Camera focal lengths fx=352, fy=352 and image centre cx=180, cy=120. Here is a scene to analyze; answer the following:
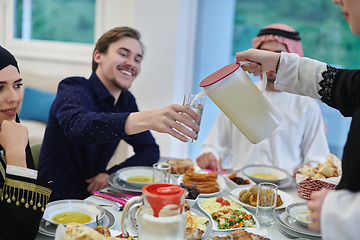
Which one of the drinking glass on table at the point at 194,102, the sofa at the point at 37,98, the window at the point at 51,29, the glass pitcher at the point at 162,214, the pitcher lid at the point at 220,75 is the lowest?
the sofa at the point at 37,98

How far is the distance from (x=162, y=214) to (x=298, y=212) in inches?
24.5

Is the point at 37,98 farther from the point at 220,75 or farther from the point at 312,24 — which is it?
the point at 220,75

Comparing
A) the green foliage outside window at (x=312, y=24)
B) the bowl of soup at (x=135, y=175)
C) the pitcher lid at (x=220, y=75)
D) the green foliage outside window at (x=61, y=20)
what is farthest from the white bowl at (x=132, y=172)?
the green foliage outside window at (x=61, y=20)

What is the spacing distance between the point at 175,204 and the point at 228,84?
0.40 meters

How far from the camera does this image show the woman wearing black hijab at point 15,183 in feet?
3.15

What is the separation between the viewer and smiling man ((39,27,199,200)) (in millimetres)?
1238

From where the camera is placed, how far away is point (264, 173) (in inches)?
68.5

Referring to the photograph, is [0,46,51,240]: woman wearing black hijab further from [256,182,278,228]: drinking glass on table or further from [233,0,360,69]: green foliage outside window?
[233,0,360,69]: green foliage outside window

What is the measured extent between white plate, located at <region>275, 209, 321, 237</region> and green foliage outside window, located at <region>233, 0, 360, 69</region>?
2.48 m

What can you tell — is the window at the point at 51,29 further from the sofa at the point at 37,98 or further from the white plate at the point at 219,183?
the white plate at the point at 219,183

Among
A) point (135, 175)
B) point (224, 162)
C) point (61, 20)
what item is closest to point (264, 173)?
point (224, 162)

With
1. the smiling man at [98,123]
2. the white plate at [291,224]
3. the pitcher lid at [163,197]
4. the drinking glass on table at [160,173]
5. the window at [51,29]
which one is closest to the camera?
the pitcher lid at [163,197]

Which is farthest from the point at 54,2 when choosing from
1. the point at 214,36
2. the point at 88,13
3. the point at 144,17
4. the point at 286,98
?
the point at 286,98

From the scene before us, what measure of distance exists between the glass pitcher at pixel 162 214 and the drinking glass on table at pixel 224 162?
955 mm
